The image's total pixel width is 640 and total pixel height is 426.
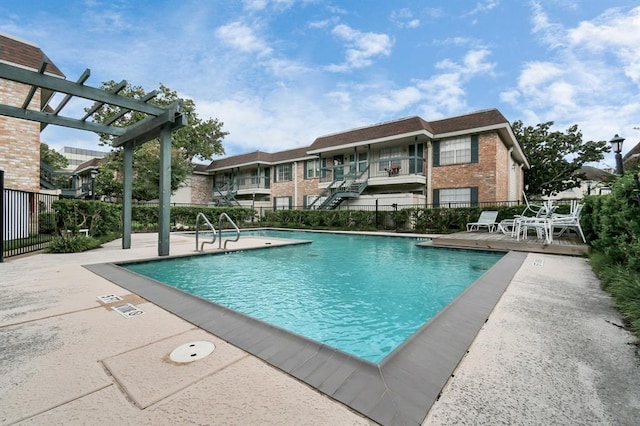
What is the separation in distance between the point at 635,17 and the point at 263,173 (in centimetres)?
2474

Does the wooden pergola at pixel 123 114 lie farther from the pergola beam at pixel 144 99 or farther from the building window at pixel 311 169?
the building window at pixel 311 169

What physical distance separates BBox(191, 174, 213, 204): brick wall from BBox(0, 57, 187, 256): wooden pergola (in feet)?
77.1

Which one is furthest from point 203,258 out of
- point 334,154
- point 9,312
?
point 334,154

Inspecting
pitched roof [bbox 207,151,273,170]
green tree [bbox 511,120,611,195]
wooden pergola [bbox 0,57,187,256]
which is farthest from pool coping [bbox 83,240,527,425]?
green tree [bbox 511,120,611,195]

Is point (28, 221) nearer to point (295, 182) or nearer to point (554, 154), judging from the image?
point (295, 182)

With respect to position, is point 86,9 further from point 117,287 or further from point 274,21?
point 117,287

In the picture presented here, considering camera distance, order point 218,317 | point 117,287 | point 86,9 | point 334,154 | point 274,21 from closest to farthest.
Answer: point 218,317, point 117,287, point 86,9, point 274,21, point 334,154

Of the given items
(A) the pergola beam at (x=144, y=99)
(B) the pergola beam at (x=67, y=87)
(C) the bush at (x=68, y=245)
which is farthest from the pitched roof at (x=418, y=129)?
(C) the bush at (x=68, y=245)

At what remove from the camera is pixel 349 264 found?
6.99 metres

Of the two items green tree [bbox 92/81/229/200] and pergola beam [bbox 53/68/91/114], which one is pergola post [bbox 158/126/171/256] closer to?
pergola beam [bbox 53/68/91/114]

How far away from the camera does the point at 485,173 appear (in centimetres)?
1527

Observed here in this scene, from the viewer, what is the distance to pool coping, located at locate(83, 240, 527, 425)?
61.0 inches

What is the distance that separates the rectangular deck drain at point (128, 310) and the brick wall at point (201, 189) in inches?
1164

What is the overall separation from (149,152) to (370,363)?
23794 mm
